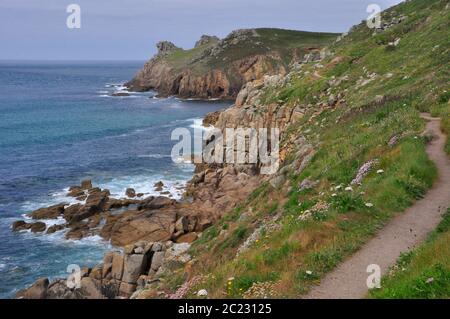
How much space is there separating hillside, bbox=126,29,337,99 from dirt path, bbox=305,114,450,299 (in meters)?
106

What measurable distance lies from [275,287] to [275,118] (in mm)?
34268

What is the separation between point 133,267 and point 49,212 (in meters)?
18.0

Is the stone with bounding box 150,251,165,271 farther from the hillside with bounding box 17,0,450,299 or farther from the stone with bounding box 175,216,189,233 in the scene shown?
the stone with bounding box 175,216,189,233

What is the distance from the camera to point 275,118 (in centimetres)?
4406

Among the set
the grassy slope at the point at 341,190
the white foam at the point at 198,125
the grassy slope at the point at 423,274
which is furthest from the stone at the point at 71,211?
the white foam at the point at 198,125

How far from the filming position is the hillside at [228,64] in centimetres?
13512

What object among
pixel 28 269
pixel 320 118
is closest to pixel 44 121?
pixel 28 269

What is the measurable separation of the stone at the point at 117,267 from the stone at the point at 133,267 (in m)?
0.31

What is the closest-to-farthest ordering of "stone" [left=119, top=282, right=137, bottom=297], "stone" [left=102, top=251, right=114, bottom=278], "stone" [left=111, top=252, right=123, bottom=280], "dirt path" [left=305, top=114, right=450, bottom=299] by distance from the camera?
"dirt path" [left=305, top=114, right=450, bottom=299]
"stone" [left=119, top=282, right=137, bottom=297]
"stone" [left=111, top=252, right=123, bottom=280]
"stone" [left=102, top=251, right=114, bottom=278]

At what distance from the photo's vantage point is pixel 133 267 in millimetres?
27203

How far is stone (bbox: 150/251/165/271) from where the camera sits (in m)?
27.0

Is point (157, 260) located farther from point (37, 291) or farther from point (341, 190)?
point (341, 190)

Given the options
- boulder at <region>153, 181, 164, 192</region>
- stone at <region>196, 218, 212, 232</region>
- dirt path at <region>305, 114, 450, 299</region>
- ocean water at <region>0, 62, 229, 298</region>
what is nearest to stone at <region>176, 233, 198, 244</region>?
stone at <region>196, 218, 212, 232</region>

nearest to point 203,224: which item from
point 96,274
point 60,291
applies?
point 96,274
